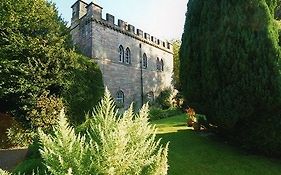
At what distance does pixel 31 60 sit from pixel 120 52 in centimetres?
1569

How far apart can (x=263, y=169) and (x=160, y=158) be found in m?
8.39

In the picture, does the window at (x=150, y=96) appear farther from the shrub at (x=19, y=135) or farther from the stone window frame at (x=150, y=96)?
the shrub at (x=19, y=135)

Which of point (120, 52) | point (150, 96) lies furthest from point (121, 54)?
point (150, 96)

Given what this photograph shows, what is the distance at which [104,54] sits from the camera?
29.8m

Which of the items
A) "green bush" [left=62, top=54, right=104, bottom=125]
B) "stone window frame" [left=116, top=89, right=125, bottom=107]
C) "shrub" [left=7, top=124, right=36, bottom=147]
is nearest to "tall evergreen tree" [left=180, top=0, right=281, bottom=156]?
"green bush" [left=62, top=54, right=104, bottom=125]

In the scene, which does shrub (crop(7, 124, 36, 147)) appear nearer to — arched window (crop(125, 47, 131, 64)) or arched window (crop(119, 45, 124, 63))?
arched window (crop(119, 45, 124, 63))

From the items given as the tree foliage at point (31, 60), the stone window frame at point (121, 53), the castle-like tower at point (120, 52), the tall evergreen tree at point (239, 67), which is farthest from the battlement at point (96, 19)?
the tall evergreen tree at point (239, 67)

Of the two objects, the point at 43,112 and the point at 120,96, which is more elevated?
the point at 120,96

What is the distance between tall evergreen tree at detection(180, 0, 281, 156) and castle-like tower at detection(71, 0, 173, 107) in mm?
18213

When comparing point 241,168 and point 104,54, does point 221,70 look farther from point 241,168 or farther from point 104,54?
point 104,54

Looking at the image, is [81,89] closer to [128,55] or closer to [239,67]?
[239,67]

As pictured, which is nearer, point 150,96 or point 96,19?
point 96,19

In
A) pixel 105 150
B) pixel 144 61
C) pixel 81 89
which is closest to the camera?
pixel 105 150

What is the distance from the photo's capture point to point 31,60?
1797cm
